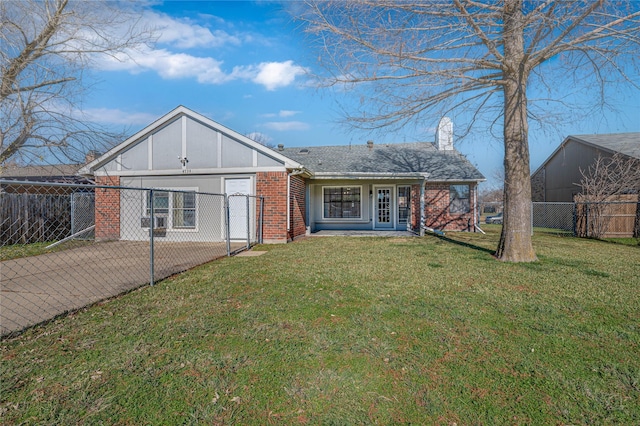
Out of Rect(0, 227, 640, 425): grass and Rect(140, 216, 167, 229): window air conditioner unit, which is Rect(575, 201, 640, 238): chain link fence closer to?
Rect(0, 227, 640, 425): grass

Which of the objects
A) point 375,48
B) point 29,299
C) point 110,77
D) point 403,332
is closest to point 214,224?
point 110,77

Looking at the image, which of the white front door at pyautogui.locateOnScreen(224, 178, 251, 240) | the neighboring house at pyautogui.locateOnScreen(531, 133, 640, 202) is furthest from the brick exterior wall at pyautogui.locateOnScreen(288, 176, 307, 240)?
the neighboring house at pyautogui.locateOnScreen(531, 133, 640, 202)

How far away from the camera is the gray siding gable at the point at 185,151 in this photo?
393 inches

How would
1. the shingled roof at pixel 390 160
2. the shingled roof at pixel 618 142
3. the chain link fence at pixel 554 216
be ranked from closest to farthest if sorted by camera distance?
the shingled roof at pixel 390 160 → the shingled roof at pixel 618 142 → the chain link fence at pixel 554 216

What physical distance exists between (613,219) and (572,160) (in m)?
8.36

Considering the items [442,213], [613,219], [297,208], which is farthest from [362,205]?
[613,219]

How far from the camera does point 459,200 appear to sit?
47.7 ft

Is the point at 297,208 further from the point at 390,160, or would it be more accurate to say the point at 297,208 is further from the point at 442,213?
the point at 442,213

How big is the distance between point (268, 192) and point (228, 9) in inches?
213

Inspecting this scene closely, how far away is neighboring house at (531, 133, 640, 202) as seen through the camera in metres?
16.2

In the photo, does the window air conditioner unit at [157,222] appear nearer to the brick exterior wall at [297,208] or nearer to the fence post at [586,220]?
the brick exterior wall at [297,208]

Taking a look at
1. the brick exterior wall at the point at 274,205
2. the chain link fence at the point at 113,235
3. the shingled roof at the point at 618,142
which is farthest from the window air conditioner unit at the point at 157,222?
the shingled roof at the point at 618,142

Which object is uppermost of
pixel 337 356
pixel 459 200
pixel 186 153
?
pixel 186 153

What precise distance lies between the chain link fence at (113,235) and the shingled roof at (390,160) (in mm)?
4750
